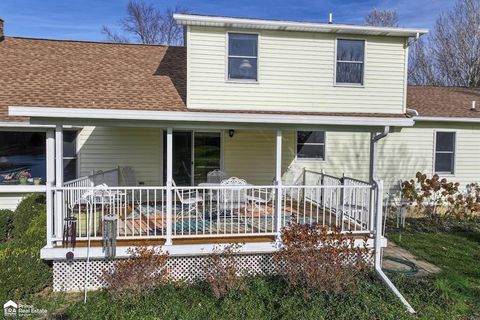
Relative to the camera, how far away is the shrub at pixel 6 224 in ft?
29.8

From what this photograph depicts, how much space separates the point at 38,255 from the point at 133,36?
1110 inches

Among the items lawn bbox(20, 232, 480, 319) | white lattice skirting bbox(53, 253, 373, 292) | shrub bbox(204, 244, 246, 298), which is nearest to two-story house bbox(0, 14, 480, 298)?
white lattice skirting bbox(53, 253, 373, 292)

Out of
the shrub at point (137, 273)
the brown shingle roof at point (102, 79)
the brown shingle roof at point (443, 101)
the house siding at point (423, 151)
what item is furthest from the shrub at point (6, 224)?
the brown shingle roof at point (443, 101)

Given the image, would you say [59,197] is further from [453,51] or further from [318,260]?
[453,51]

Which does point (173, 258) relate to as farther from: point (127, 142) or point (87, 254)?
point (127, 142)

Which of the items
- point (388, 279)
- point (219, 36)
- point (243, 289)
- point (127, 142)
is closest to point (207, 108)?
point (219, 36)

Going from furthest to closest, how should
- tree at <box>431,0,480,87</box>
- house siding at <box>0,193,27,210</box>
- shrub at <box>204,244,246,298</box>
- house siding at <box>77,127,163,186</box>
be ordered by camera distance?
tree at <box>431,0,480,87</box> < house siding at <box>77,127,163,186</box> < house siding at <box>0,193,27,210</box> < shrub at <box>204,244,246,298</box>

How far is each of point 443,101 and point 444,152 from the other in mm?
1910

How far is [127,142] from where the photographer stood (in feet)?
35.5

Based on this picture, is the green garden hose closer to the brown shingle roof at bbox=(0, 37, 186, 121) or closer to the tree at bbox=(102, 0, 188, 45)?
the brown shingle roof at bbox=(0, 37, 186, 121)

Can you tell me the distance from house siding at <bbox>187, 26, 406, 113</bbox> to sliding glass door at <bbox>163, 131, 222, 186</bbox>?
169 centimetres

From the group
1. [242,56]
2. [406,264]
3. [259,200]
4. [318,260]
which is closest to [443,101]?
[242,56]

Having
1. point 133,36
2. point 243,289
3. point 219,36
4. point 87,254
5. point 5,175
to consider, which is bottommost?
point 243,289

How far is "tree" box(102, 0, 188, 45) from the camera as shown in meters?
31.6
